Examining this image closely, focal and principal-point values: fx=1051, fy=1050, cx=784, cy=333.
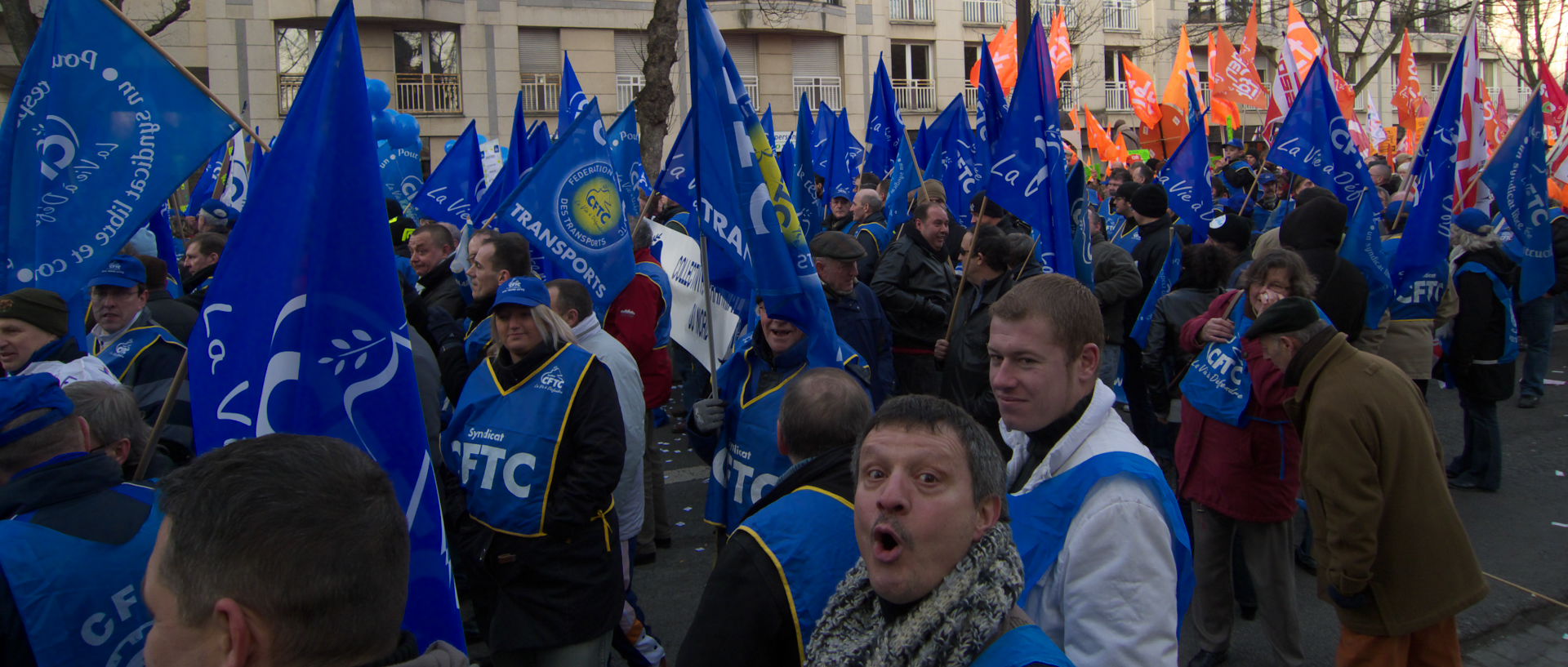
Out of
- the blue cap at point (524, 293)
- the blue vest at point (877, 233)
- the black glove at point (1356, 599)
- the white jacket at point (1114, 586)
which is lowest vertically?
the black glove at point (1356, 599)

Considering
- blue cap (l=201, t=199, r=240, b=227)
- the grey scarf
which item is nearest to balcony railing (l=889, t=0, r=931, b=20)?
blue cap (l=201, t=199, r=240, b=227)

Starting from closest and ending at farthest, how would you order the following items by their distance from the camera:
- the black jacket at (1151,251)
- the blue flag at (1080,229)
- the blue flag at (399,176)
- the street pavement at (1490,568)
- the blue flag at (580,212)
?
the street pavement at (1490,568), the blue flag at (580,212), the blue flag at (1080,229), the black jacket at (1151,251), the blue flag at (399,176)

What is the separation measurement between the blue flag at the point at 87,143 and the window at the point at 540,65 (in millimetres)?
26860

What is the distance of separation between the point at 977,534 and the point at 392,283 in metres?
1.49

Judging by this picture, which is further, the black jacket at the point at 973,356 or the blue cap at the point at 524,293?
the black jacket at the point at 973,356

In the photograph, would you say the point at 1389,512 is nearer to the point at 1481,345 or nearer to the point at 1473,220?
the point at 1481,345

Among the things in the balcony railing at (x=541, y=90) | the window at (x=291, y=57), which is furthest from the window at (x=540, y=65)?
the window at (x=291, y=57)

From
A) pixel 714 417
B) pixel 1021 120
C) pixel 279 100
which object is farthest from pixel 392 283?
pixel 279 100

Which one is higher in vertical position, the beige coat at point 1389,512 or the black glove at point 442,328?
the black glove at point 442,328

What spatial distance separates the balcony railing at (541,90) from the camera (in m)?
30.1

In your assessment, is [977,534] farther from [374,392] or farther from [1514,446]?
[1514,446]

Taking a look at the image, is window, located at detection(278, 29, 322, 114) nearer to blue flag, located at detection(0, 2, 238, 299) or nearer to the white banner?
the white banner

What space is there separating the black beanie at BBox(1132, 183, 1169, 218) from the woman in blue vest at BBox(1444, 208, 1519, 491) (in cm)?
194

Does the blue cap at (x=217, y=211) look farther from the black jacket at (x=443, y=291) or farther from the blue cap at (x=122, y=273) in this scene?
the blue cap at (x=122, y=273)
